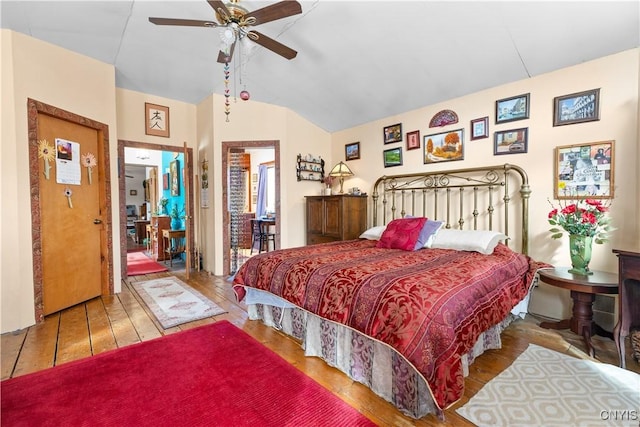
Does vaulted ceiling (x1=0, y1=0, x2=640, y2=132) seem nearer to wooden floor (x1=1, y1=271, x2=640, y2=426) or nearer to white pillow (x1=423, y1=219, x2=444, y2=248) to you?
white pillow (x1=423, y1=219, x2=444, y2=248)

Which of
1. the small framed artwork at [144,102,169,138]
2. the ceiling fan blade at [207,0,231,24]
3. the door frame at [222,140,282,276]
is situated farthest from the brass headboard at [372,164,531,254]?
the small framed artwork at [144,102,169,138]

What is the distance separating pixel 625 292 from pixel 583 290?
21 centimetres

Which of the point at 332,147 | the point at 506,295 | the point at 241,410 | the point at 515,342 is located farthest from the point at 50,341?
the point at 332,147

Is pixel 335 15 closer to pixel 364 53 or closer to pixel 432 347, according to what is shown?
pixel 364 53

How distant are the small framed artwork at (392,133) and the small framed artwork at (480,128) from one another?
90 cm

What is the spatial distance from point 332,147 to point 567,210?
327cm

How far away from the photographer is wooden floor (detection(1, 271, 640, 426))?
5.22ft

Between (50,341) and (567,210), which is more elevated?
(567,210)

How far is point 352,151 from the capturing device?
4.42 meters

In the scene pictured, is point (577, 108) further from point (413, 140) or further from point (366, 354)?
point (366, 354)

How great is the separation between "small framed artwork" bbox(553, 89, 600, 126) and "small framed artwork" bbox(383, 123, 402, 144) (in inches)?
63.5

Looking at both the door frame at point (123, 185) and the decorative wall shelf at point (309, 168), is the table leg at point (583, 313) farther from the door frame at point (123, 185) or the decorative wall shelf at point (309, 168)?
the door frame at point (123, 185)

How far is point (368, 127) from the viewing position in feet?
13.7

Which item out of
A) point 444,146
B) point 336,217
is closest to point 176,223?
point 336,217
